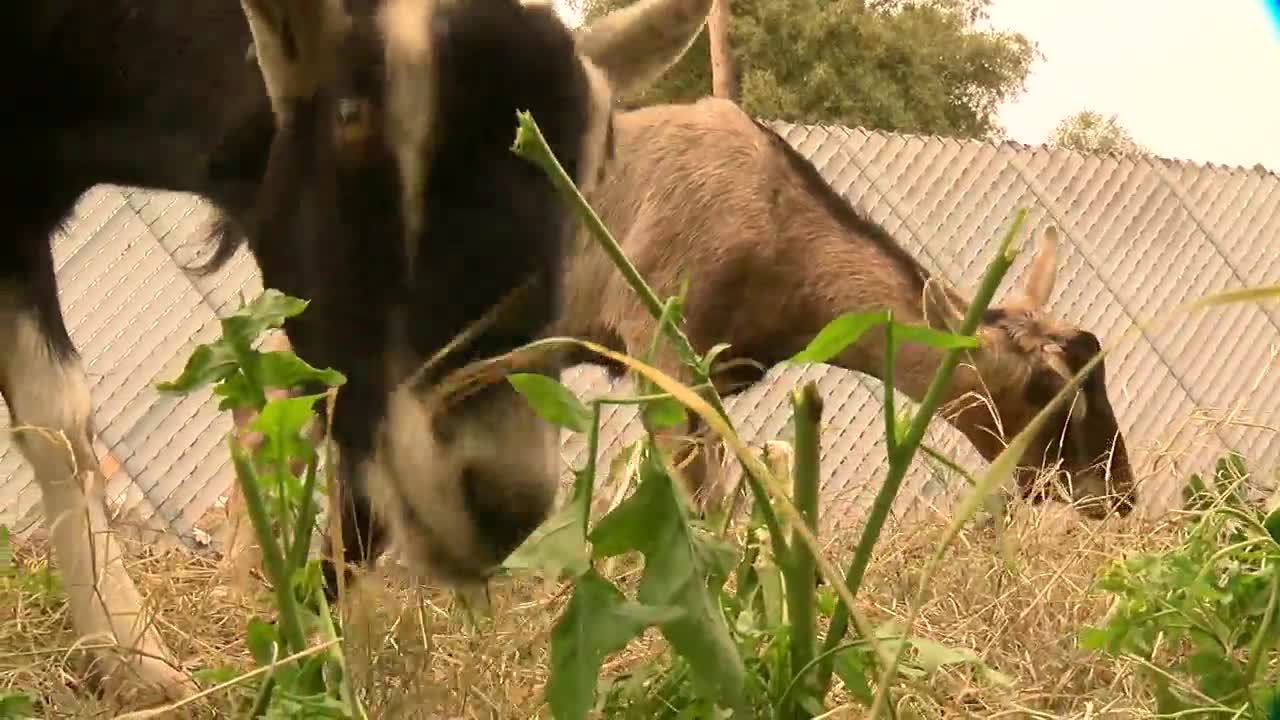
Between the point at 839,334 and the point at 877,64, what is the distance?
666 centimetres

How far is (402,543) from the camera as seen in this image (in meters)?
1.48

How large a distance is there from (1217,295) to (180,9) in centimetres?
151

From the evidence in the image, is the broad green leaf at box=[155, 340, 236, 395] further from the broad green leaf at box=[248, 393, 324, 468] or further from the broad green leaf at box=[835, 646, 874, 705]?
the broad green leaf at box=[835, 646, 874, 705]

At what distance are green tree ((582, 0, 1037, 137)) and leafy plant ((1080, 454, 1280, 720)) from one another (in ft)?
13.9

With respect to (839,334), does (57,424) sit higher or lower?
lower

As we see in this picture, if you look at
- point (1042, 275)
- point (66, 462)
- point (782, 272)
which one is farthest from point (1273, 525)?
point (1042, 275)

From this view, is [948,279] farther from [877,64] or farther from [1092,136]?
[877,64]

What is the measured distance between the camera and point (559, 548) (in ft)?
2.63

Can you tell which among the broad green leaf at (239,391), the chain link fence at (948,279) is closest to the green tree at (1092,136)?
the chain link fence at (948,279)

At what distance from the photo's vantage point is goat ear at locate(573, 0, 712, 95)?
182 centimetres

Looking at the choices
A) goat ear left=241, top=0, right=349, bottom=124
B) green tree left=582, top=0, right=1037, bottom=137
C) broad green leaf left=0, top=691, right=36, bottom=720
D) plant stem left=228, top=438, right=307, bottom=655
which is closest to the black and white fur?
goat ear left=241, top=0, right=349, bottom=124

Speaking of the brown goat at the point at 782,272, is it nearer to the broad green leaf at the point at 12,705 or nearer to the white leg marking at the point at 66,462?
the white leg marking at the point at 66,462

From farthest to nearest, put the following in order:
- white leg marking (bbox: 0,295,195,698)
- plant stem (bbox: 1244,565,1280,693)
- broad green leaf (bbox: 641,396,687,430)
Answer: white leg marking (bbox: 0,295,195,698) < plant stem (bbox: 1244,565,1280,693) < broad green leaf (bbox: 641,396,687,430)

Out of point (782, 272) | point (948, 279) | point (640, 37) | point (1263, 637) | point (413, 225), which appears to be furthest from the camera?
point (948, 279)
